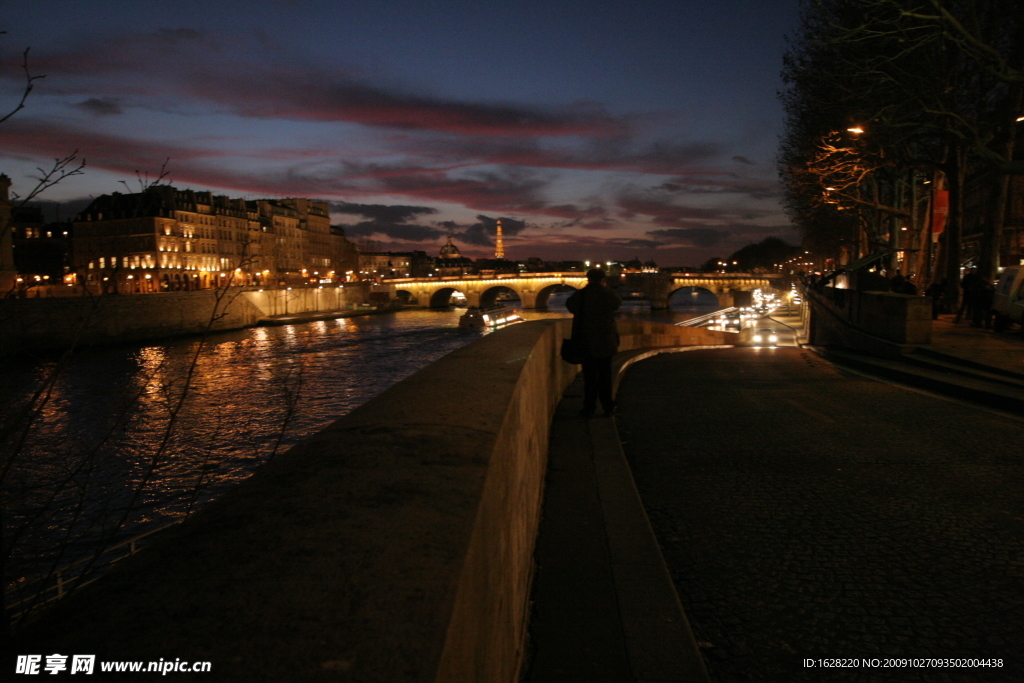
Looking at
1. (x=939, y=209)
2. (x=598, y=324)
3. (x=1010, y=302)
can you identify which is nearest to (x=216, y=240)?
(x=939, y=209)

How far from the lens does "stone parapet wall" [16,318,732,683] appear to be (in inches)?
42.9

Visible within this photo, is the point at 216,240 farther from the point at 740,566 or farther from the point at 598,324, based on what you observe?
the point at 740,566

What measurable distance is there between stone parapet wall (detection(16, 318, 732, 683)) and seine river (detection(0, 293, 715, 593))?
0.92 metres

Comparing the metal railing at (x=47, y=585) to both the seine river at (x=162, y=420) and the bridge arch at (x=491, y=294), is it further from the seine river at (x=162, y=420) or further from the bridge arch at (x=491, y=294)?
the bridge arch at (x=491, y=294)

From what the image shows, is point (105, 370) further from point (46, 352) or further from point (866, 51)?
point (866, 51)

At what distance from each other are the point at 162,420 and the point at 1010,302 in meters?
23.2

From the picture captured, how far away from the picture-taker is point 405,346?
46.0 metres

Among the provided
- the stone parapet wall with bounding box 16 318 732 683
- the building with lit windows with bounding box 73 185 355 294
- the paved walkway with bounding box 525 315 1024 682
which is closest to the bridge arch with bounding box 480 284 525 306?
the building with lit windows with bounding box 73 185 355 294

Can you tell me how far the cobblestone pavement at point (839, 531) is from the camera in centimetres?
268

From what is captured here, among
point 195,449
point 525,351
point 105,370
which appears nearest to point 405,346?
point 105,370

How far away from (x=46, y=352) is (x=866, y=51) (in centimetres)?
4256

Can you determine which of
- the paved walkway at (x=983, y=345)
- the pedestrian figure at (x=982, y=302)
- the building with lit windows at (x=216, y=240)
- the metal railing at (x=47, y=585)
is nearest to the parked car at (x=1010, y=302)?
the paved walkway at (x=983, y=345)

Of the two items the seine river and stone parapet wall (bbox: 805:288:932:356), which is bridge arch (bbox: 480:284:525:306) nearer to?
the seine river

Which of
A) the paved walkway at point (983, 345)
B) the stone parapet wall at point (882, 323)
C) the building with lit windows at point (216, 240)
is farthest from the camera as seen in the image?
the building with lit windows at point (216, 240)
